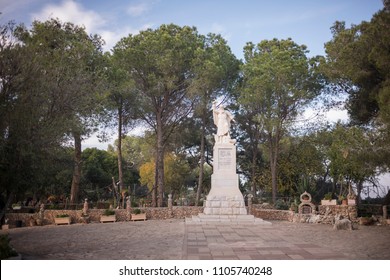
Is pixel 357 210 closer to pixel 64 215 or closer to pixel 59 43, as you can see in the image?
pixel 64 215

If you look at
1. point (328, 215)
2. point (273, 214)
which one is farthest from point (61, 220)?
point (328, 215)

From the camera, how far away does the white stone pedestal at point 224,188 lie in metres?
16.8

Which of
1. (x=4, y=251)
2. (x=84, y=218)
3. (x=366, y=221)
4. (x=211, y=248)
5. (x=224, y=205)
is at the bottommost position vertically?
(x=84, y=218)

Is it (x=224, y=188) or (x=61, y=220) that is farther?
(x=61, y=220)


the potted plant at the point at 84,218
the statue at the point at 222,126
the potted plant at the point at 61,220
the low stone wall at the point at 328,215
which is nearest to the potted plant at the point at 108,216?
the potted plant at the point at 84,218

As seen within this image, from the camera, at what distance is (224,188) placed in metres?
17.3

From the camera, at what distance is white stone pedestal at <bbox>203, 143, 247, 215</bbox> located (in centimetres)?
1683

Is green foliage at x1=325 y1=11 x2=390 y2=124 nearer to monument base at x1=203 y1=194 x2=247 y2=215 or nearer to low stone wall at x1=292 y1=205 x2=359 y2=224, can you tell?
low stone wall at x1=292 y1=205 x2=359 y2=224

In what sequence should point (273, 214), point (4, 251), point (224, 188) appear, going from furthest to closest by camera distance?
point (273, 214), point (224, 188), point (4, 251)

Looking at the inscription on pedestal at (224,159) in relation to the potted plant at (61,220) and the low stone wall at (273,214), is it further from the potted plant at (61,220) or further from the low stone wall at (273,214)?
the potted plant at (61,220)

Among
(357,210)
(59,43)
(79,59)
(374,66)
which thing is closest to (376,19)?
(374,66)

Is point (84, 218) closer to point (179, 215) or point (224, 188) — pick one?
point (179, 215)

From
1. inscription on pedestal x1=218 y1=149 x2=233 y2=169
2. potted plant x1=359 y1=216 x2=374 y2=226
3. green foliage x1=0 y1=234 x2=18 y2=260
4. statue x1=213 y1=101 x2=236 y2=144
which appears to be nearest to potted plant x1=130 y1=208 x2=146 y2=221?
inscription on pedestal x1=218 y1=149 x2=233 y2=169

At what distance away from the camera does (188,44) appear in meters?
25.0
